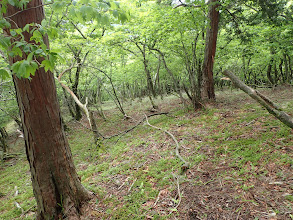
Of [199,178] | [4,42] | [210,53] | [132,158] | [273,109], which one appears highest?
[210,53]

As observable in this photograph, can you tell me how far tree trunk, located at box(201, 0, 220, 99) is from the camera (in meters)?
7.74

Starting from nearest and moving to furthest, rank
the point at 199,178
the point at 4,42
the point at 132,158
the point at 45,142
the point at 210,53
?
the point at 4,42, the point at 45,142, the point at 199,178, the point at 132,158, the point at 210,53

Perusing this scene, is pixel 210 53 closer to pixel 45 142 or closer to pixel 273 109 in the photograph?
pixel 273 109

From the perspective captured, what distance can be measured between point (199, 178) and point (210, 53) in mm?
6744

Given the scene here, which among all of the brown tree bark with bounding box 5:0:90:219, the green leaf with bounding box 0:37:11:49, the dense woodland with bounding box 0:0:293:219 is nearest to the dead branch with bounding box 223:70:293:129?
the dense woodland with bounding box 0:0:293:219

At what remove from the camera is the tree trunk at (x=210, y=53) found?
774 cm

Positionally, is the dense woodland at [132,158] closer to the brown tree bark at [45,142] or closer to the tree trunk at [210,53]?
the brown tree bark at [45,142]

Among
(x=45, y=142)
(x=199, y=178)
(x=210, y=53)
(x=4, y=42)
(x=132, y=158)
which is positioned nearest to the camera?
(x=4, y=42)

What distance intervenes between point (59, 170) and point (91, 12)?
2.57 meters

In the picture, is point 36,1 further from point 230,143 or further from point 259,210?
point 230,143

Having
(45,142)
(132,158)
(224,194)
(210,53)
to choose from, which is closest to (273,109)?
(224,194)

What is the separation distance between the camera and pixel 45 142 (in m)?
2.70

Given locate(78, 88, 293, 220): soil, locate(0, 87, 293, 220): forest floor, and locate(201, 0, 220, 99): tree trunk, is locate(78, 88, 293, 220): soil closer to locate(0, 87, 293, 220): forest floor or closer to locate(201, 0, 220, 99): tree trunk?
locate(0, 87, 293, 220): forest floor

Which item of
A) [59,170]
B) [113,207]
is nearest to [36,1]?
[59,170]
